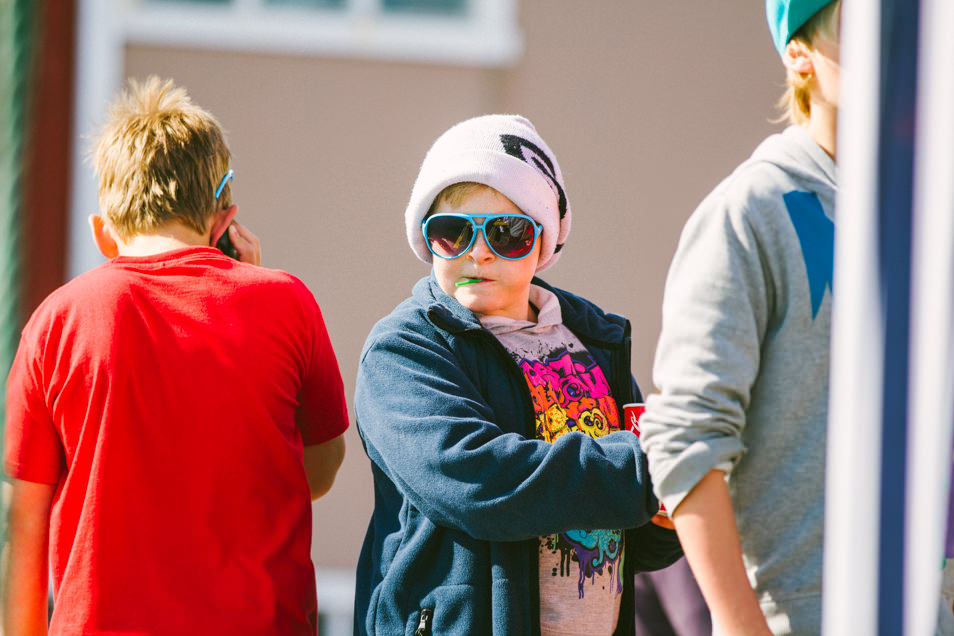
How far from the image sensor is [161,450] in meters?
1.84

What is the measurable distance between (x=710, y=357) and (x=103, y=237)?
1370 mm

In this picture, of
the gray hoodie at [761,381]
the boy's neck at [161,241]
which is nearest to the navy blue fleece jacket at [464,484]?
the gray hoodie at [761,381]

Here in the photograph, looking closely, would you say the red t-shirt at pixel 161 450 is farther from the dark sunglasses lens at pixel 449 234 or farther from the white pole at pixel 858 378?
the white pole at pixel 858 378

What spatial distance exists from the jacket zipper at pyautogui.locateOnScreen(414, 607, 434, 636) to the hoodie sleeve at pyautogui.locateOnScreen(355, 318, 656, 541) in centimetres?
16

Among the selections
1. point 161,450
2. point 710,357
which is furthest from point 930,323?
point 161,450

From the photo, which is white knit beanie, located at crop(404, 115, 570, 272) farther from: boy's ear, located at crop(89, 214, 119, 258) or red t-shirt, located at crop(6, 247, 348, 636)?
boy's ear, located at crop(89, 214, 119, 258)

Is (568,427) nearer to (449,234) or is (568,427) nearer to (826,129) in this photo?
(449,234)

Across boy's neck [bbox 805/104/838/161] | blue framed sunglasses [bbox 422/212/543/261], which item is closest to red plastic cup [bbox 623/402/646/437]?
blue framed sunglasses [bbox 422/212/543/261]

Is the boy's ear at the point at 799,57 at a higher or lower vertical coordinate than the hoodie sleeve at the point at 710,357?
higher

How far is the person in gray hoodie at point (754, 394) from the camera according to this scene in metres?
1.32

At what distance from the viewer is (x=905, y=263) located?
112 cm

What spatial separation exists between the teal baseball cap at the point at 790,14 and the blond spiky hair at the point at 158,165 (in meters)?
1.14

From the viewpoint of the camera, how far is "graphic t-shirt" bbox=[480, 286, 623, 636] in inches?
70.1

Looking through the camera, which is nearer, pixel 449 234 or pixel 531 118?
pixel 449 234
